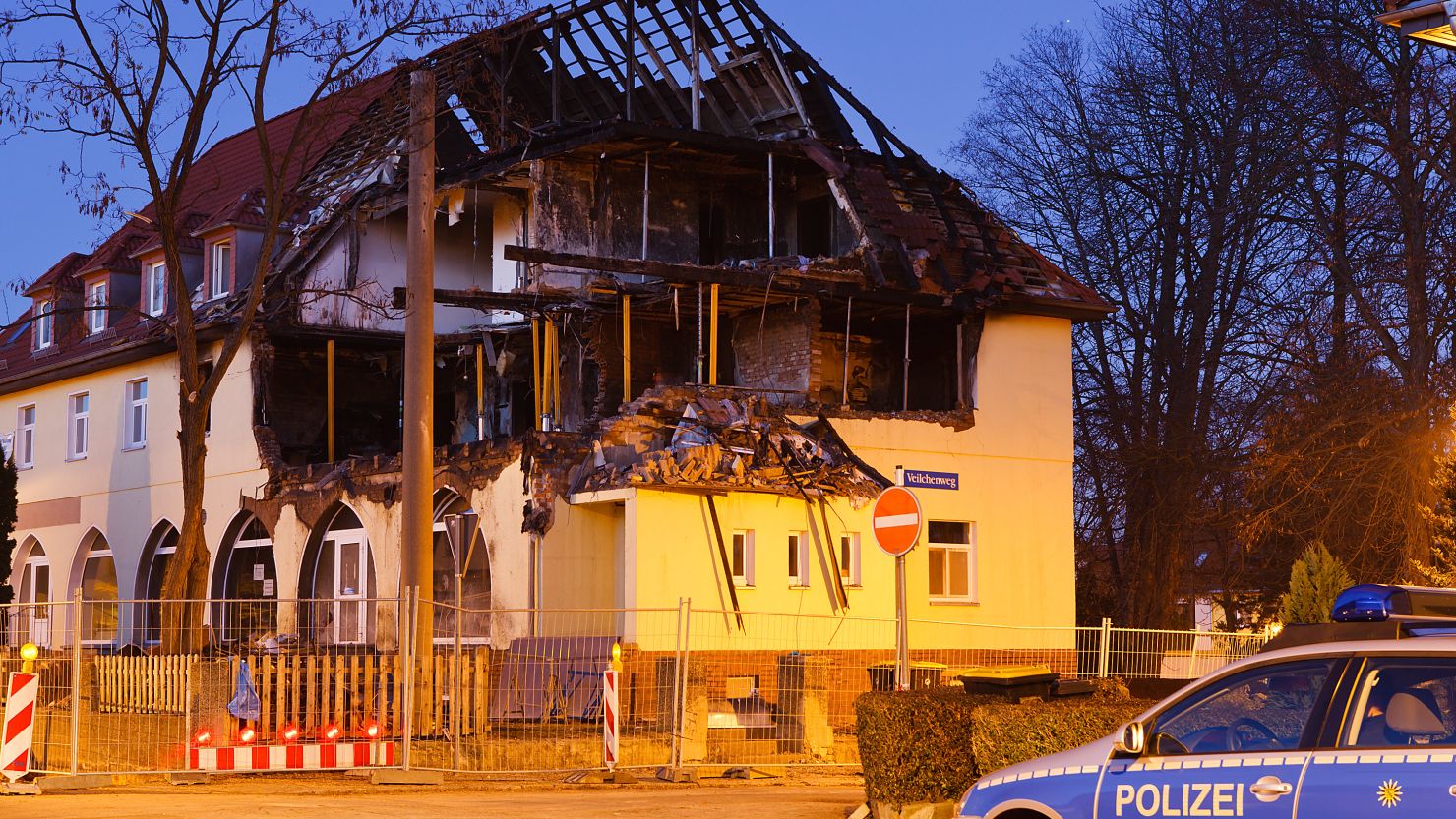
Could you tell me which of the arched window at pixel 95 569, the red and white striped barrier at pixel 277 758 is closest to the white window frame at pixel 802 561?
the red and white striped barrier at pixel 277 758

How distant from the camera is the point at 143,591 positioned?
35.6 metres

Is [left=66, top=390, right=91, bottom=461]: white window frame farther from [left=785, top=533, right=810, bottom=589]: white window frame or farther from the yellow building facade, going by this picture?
[left=785, top=533, right=810, bottom=589]: white window frame

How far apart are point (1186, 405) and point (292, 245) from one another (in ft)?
57.3

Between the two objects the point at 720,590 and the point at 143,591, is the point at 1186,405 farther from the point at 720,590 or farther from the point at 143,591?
the point at 143,591

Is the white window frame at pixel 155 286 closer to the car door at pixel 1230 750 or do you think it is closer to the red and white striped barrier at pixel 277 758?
the red and white striped barrier at pixel 277 758

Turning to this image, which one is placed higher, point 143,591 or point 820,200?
point 820,200

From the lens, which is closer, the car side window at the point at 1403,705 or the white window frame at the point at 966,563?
the car side window at the point at 1403,705

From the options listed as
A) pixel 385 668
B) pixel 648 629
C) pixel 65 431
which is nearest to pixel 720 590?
pixel 648 629


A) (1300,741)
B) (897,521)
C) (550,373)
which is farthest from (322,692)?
(550,373)

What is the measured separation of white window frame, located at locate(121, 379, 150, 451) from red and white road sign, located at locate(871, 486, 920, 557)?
955 inches

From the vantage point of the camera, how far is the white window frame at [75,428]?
3797 cm

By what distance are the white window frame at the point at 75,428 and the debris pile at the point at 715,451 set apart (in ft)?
55.8

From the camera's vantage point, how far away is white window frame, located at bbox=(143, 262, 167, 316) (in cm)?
3694

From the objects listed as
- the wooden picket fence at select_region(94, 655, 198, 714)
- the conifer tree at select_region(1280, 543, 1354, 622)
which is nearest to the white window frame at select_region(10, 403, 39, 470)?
the wooden picket fence at select_region(94, 655, 198, 714)
